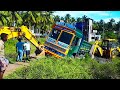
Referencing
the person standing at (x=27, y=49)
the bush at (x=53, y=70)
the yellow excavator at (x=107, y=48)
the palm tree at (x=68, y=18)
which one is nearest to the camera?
the palm tree at (x=68, y=18)

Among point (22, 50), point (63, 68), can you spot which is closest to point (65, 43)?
point (63, 68)

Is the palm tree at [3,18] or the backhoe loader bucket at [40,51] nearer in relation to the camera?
the palm tree at [3,18]

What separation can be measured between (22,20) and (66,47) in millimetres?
1223

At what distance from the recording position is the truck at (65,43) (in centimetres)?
643

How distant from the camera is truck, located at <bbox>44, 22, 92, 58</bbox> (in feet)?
21.1

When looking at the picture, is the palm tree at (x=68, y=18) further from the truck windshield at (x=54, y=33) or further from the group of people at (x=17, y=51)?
the group of people at (x=17, y=51)

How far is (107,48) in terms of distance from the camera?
270 inches

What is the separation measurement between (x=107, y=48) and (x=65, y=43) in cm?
114

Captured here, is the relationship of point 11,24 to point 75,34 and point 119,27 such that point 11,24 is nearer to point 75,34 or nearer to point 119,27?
point 75,34

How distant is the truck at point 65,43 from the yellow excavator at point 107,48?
20 cm

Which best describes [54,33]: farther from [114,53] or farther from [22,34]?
[114,53]

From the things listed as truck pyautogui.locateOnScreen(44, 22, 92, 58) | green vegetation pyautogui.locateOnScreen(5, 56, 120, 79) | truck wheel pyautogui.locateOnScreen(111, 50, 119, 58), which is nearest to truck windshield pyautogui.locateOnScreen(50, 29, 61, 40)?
truck pyautogui.locateOnScreen(44, 22, 92, 58)

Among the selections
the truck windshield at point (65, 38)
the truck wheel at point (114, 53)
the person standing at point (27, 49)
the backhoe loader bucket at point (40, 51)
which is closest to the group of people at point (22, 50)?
the person standing at point (27, 49)
